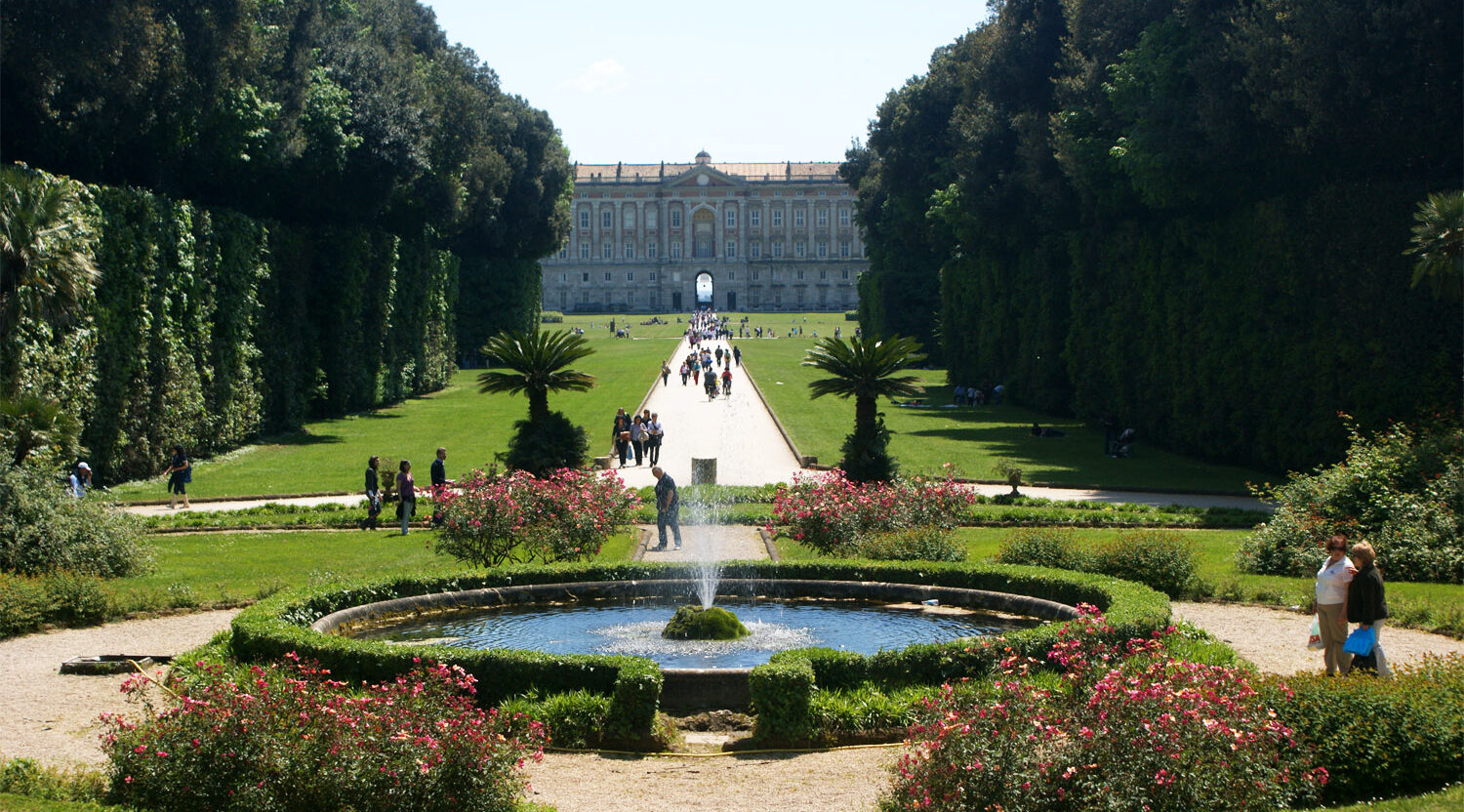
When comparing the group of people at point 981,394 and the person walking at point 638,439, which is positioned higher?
the group of people at point 981,394

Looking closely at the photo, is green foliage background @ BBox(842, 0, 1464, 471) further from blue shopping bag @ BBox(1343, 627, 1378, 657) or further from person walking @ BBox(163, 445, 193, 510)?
person walking @ BBox(163, 445, 193, 510)

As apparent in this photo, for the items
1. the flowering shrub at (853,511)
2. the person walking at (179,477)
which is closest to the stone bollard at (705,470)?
the flowering shrub at (853,511)

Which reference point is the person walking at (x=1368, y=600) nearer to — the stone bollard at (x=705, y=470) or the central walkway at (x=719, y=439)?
the central walkway at (x=719, y=439)

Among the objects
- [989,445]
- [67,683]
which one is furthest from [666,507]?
[989,445]

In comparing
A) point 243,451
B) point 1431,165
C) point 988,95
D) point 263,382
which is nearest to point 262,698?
point 1431,165

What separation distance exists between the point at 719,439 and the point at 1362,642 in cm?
2320

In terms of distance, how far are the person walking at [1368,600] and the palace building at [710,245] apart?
128 meters

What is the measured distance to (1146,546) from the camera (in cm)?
1379

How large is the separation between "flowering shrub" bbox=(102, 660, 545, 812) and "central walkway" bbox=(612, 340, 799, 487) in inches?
547

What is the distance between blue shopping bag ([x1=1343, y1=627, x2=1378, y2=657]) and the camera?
29.0 feet

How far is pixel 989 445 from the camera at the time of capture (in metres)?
31.4

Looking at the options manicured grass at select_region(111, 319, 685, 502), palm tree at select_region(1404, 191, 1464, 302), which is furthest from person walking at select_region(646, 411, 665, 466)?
palm tree at select_region(1404, 191, 1464, 302)

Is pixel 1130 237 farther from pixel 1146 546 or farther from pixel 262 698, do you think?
pixel 262 698

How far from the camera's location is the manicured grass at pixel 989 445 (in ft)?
83.1
